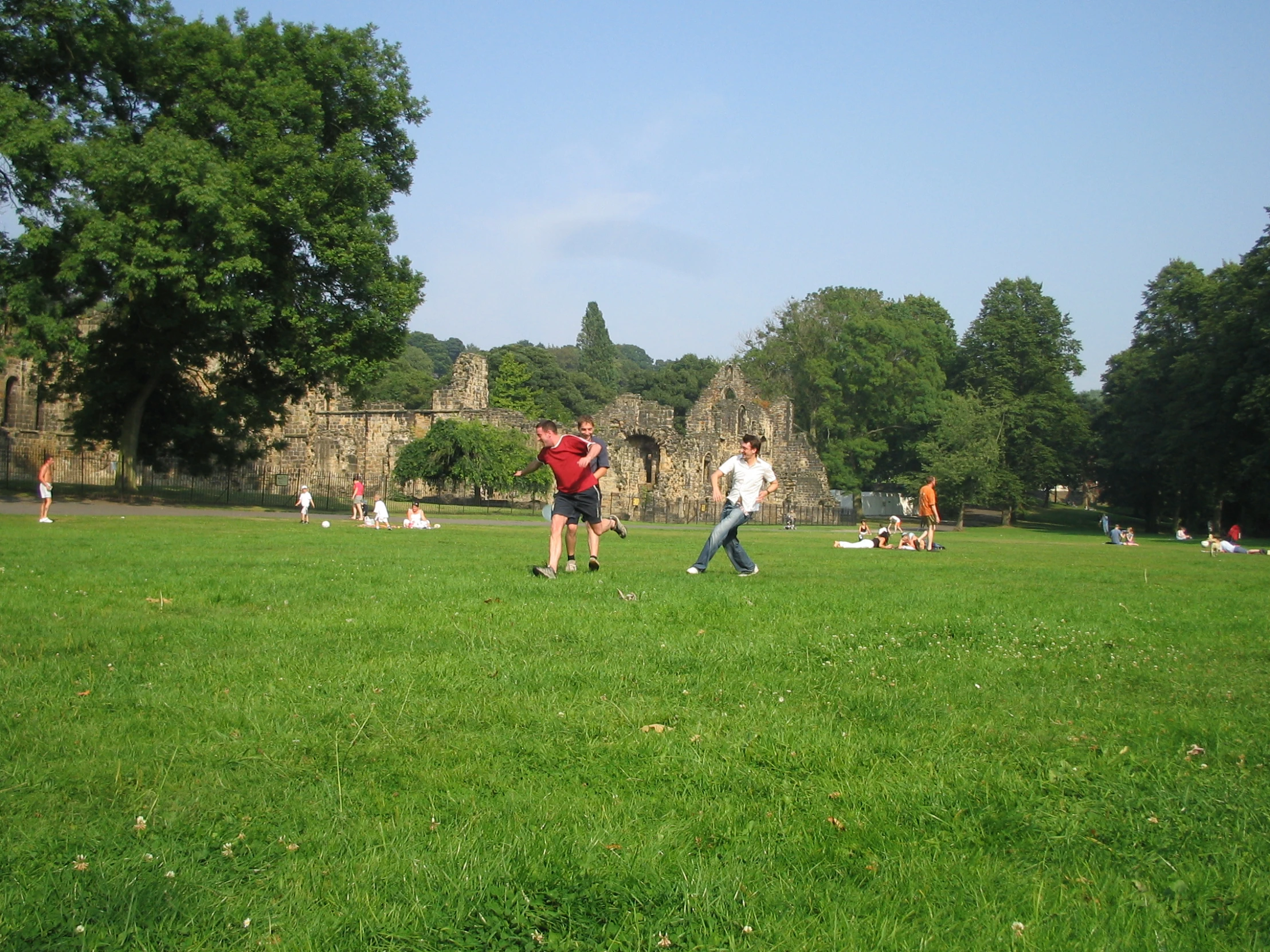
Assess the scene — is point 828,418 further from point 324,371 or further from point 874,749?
point 874,749

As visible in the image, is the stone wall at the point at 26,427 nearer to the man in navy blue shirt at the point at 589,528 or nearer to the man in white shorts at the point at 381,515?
the man in white shorts at the point at 381,515

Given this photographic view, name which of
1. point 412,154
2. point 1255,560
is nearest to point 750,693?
point 1255,560

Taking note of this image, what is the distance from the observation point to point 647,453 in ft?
212

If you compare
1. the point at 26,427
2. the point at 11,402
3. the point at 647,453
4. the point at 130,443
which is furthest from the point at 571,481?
the point at 647,453

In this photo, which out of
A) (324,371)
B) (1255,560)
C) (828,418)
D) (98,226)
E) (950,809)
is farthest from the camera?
(828,418)

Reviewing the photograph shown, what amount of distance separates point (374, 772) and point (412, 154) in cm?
3220

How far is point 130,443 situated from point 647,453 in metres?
36.5

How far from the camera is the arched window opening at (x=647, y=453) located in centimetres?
6266

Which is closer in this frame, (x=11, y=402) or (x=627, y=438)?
(x=11, y=402)

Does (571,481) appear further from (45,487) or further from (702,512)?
(702,512)

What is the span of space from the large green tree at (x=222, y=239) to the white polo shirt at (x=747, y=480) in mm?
18771

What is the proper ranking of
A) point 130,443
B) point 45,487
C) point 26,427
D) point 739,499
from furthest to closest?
point 26,427
point 130,443
point 45,487
point 739,499

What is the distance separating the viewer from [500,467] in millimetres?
50156

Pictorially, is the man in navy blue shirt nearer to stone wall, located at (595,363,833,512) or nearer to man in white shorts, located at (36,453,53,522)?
man in white shorts, located at (36,453,53,522)
